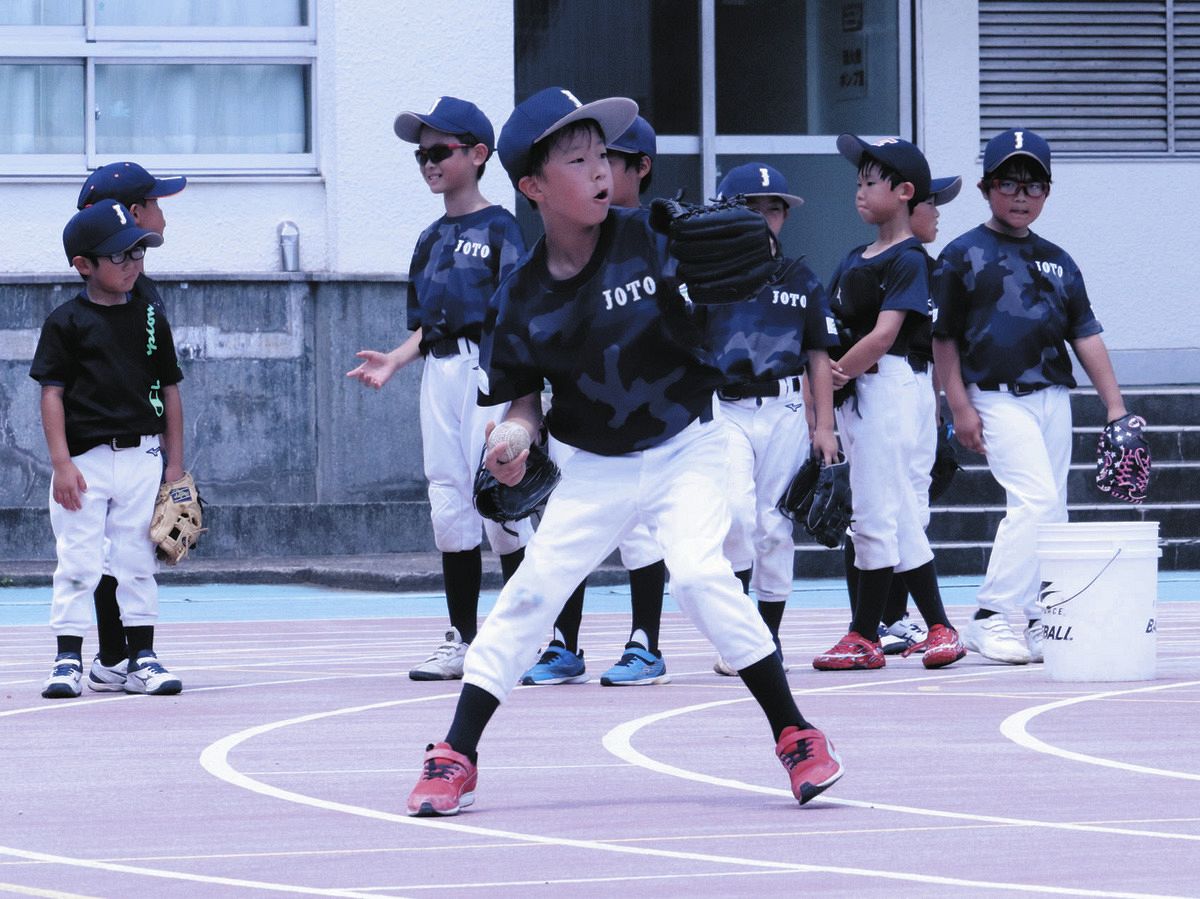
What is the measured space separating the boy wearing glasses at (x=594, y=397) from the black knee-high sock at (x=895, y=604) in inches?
177

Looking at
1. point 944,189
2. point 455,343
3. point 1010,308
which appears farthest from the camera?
point 944,189

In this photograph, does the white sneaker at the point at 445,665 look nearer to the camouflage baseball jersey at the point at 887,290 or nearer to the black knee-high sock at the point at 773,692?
the camouflage baseball jersey at the point at 887,290

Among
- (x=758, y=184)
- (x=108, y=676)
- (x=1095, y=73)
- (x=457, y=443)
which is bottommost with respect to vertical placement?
(x=108, y=676)

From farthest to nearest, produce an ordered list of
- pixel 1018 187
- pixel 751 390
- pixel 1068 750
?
pixel 1018 187 → pixel 751 390 → pixel 1068 750

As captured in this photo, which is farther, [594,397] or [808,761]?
[594,397]

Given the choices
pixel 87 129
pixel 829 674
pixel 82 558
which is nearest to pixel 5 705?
pixel 82 558

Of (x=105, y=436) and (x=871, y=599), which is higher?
(x=105, y=436)

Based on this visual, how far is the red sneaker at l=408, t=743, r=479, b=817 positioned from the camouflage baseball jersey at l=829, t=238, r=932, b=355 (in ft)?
13.3

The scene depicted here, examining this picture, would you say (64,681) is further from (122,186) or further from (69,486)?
(122,186)

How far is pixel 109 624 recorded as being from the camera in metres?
9.45

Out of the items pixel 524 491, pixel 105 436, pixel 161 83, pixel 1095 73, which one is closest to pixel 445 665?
pixel 105 436

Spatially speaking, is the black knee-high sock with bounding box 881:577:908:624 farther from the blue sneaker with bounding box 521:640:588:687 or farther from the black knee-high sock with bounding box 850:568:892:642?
the blue sneaker with bounding box 521:640:588:687

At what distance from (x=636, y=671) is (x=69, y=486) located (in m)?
2.40

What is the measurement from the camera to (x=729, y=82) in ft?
65.8
